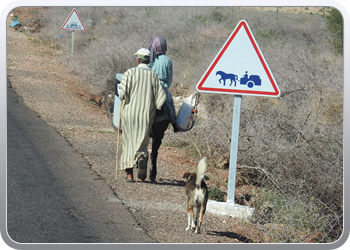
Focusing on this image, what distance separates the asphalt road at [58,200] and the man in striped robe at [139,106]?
1.85 feet

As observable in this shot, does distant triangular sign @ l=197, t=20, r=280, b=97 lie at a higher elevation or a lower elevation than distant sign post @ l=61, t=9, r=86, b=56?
lower

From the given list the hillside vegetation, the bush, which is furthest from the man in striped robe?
the bush

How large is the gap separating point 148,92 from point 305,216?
104 inches

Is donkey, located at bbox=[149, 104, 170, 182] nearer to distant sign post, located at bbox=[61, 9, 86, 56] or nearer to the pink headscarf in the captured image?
the pink headscarf

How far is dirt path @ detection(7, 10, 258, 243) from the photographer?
5.06 metres

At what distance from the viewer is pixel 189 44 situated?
1698 centimetres

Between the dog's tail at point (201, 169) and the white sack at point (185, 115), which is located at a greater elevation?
the white sack at point (185, 115)

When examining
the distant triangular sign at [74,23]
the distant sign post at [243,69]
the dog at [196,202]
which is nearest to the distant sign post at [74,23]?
the distant triangular sign at [74,23]

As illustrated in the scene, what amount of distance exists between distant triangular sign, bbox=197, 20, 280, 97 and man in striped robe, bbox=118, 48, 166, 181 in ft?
5.26

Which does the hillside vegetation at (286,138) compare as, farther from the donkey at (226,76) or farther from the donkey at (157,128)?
the donkey at (226,76)

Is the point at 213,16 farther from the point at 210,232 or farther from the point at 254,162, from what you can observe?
the point at 210,232

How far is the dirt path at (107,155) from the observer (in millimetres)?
5059

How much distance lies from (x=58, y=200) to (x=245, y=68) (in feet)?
8.67

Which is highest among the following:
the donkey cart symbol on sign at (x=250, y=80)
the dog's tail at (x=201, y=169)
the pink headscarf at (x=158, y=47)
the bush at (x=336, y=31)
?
the bush at (x=336, y=31)
